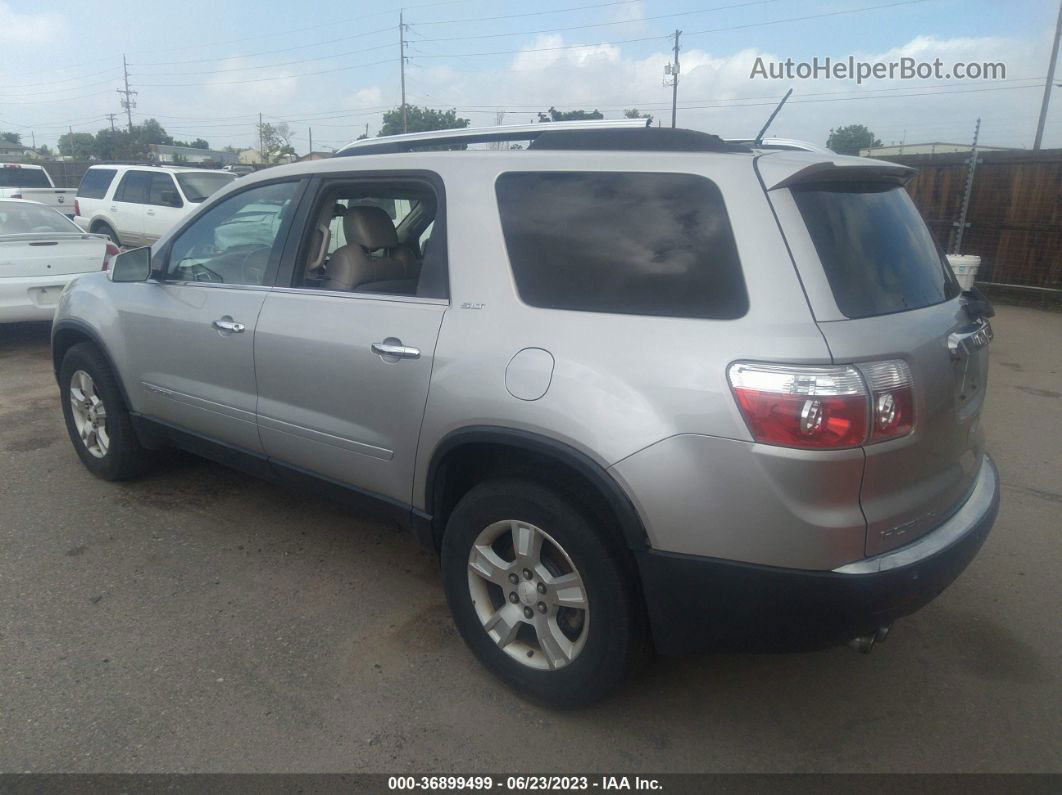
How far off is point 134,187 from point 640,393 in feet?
46.3

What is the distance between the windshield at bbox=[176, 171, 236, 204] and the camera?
44.0ft

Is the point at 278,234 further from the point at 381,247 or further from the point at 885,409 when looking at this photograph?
the point at 885,409

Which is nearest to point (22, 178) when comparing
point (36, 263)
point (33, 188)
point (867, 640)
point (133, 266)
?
point (33, 188)

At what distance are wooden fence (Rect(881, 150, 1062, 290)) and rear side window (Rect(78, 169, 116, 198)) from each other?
13.6 m

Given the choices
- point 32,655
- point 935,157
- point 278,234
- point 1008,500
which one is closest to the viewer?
point 32,655

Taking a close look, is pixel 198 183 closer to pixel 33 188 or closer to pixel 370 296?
pixel 33 188

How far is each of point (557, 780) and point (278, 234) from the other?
2.53 m

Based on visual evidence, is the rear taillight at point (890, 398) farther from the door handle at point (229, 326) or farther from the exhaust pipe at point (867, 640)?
the door handle at point (229, 326)

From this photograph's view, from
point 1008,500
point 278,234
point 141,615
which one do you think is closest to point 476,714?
point 141,615

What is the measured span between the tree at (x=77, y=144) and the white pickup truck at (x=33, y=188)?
6471 centimetres

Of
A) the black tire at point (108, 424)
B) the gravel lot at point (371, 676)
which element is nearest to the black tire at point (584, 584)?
the gravel lot at point (371, 676)

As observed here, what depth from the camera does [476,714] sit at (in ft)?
9.00

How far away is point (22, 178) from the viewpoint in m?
17.1

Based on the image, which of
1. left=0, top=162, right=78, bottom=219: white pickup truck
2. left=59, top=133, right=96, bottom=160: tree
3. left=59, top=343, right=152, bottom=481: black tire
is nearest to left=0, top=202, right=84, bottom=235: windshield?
left=59, top=343, right=152, bottom=481: black tire
